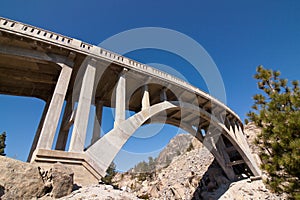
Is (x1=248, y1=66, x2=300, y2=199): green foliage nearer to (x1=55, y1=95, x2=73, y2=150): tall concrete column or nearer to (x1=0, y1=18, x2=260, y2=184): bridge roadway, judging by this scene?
(x1=0, y1=18, x2=260, y2=184): bridge roadway

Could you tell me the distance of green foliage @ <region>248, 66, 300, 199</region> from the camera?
13.2 ft

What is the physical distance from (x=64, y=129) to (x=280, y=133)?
355 inches

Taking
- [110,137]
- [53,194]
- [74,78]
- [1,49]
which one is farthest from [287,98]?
[1,49]

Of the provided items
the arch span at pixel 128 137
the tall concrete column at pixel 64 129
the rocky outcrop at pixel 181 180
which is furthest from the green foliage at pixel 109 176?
the arch span at pixel 128 137

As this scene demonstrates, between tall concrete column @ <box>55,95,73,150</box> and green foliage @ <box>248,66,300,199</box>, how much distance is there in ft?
26.0

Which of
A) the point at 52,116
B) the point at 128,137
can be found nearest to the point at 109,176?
the point at 128,137

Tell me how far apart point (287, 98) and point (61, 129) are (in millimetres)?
9552

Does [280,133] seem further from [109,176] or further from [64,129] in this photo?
[109,176]

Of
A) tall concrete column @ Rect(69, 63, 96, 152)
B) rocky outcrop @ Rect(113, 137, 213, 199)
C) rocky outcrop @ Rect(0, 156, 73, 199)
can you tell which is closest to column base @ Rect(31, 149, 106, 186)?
tall concrete column @ Rect(69, 63, 96, 152)

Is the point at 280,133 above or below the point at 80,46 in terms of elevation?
below

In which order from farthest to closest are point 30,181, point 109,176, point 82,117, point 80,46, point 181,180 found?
point 109,176 → point 181,180 → point 80,46 → point 82,117 → point 30,181

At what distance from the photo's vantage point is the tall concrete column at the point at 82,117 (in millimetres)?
5633

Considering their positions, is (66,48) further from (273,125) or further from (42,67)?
(273,125)

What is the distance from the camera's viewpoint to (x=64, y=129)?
9.01 meters
